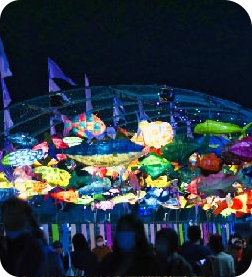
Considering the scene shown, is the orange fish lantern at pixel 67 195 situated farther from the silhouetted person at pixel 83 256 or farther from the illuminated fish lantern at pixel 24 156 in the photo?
the silhouetted person at pixel 83 256

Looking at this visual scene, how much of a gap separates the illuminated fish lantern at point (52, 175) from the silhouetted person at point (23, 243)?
14714 millimetres

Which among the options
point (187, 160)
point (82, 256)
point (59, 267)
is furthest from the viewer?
point (187, 160)

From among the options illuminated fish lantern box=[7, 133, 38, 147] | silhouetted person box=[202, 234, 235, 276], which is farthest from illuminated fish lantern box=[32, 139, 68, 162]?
silhouetted person box=[202, 234, 235, 276]

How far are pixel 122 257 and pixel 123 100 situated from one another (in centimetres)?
2062

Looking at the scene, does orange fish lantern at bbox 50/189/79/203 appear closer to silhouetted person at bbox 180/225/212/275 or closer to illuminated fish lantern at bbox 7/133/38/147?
illuminated fish lantern at bbox 7/133/38/147

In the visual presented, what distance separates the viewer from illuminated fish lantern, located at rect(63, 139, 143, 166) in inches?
609

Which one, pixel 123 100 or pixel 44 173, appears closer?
pixel 44 173

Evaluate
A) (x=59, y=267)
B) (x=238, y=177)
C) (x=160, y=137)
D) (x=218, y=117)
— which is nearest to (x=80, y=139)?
(x=160, y=137)

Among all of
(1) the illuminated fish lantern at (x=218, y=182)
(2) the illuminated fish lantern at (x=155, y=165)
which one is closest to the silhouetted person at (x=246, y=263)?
(1) the illuminated fish lantern at (x=218, y=182)

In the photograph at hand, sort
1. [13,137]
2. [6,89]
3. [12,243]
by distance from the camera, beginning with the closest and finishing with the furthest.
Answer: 1. [12,243]
2. [13,137]
3. [6,89]

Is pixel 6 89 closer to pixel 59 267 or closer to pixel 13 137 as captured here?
pixel 13 137

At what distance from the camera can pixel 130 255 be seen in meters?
4.95

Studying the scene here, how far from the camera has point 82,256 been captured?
9.08 meters

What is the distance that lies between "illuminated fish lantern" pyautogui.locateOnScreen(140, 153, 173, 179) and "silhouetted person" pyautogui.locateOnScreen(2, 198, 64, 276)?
1285 centimetres
